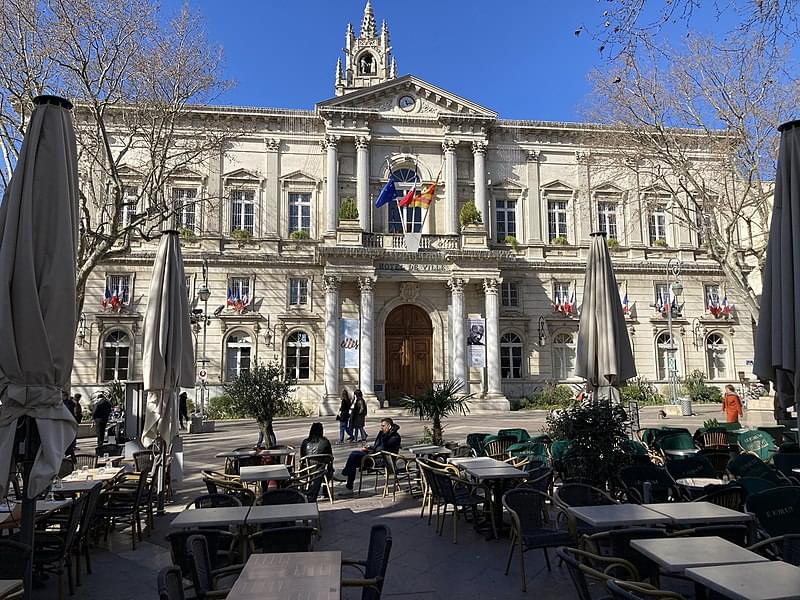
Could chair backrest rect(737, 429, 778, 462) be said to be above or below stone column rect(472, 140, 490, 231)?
below

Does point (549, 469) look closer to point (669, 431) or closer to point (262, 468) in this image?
point (262, 468)

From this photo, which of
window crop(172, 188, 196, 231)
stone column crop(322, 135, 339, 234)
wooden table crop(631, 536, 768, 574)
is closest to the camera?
wooden table crop(631, 536, 768, 574)

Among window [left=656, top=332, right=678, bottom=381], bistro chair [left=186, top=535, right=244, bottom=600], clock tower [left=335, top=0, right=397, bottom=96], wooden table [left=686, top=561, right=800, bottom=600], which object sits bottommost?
bistro chair [left=186, top=535, right=244, bottom=600]

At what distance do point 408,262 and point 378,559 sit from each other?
24494mm

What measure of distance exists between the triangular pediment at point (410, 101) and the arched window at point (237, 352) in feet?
40.2

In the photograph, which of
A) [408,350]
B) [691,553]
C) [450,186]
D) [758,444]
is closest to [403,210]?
[450,186]

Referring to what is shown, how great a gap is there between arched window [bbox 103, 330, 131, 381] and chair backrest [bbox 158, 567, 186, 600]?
26519 mm

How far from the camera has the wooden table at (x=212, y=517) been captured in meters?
5.46

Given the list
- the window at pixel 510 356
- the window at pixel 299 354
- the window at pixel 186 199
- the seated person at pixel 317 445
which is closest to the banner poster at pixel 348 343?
the window at pixel 299 354

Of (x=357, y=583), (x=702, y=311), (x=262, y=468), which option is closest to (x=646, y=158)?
(x=702, y=311)

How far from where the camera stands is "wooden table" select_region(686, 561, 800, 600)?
339 centimetres

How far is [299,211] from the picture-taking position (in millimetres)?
30719

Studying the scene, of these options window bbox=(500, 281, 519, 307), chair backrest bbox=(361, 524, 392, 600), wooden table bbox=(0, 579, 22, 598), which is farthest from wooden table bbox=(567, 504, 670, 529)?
window bbox=(500, 281, 519, 307)

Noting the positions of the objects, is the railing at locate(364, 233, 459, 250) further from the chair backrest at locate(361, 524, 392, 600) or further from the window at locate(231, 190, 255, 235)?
the chair backrest at locate(361, 524, 392, 600)
